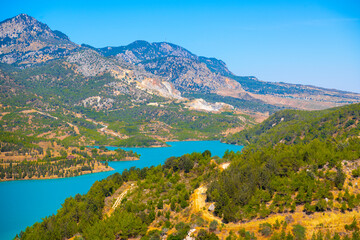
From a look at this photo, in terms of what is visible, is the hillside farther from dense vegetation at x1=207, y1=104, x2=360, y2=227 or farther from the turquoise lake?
the turquoise lake

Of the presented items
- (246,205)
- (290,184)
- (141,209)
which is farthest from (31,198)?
(290,184)

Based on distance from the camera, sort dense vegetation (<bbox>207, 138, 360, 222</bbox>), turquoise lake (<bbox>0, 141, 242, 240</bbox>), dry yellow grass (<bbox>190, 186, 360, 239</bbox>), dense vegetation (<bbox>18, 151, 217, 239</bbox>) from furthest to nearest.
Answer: turquoise lake (<bbox>0, 141, 242, 240</bbox>), dense vegetation (<bbox>18, 151, 217, 239</bbox>), dense vegetation (<bbox>207, 138, 360, 222</bbox>), dry yellow grass (<bbox>190, 186, 360, 239</bbox>)

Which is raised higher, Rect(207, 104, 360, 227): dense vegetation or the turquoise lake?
Rect(207, 104, 360, 227): dense vegetation

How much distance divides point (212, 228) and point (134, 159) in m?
155

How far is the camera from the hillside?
1695 inches

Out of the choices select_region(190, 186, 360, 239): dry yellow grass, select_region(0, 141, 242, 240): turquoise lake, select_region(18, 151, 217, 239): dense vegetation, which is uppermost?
select_region(190, 186, 360, 239): dry yellow grass

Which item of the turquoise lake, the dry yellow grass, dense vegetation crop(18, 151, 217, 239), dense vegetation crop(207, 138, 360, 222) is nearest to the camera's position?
the dry yellow grass

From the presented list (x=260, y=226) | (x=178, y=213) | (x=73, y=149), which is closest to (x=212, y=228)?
(x=260, y=226)

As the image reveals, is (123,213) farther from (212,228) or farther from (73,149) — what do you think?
(73,149)

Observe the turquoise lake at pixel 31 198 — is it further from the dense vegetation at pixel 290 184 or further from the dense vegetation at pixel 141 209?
the dense vegetation at pixel 290 184

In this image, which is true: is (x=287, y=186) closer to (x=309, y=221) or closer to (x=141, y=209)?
(x=309, y=221)

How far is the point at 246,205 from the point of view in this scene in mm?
49094

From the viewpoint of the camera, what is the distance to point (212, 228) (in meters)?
44.8

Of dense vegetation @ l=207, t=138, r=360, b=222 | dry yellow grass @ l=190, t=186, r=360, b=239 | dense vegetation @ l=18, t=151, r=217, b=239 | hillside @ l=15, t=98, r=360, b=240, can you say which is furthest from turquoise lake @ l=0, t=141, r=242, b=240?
dry yellow grass @ l=190, t=186, r=360, b=239
